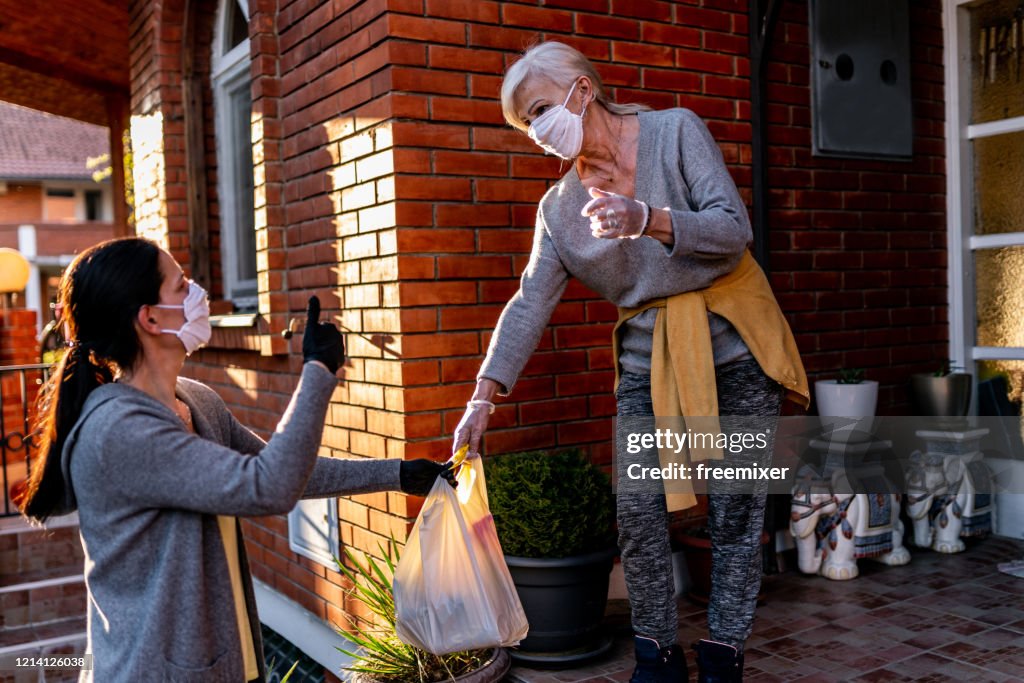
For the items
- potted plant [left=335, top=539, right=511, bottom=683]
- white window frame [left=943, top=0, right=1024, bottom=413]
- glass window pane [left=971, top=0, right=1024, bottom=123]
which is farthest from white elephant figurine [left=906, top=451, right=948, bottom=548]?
potted plant [left=335, top=539, right=511, bottom=683]

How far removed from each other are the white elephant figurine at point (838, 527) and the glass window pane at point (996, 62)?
203 cm

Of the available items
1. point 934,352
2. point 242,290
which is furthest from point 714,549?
point 242,290

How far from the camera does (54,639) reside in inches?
211

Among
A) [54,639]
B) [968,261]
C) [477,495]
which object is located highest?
[968,261]

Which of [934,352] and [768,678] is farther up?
[934,352]

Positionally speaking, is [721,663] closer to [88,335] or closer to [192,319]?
[192,319]

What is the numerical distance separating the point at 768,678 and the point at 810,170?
241 cm

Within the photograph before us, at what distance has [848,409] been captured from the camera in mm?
4184

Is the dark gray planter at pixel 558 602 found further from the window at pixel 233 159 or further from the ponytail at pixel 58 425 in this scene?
the window at pixel 233 159

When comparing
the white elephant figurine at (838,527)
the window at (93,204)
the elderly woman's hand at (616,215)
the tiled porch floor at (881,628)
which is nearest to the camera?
the elderly woman's hand at (616,215)

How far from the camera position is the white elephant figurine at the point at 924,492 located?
4246 millimetres

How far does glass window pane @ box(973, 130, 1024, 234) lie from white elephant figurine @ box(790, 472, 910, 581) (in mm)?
1565

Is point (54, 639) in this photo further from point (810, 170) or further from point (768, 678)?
point (810, 170)

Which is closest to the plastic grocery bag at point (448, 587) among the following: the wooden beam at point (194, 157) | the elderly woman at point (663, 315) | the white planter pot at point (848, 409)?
the elderly woman at point (663, 315)
